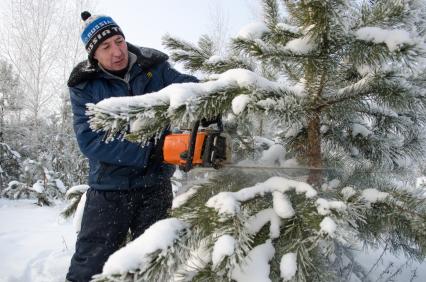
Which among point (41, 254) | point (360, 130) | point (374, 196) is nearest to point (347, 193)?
point (374, 196)

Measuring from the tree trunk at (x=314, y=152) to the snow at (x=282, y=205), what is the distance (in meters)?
0.36

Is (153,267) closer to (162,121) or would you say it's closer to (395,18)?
(162,121)

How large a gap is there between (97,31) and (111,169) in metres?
0.92

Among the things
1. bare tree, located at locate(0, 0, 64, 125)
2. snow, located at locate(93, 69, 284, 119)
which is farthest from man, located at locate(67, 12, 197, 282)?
bare tree, located at locate(0, 0, 64, 125)

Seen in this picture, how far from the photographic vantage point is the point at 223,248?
0.92 m

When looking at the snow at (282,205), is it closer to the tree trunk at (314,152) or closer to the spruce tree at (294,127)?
the spruce tree at (294,127)

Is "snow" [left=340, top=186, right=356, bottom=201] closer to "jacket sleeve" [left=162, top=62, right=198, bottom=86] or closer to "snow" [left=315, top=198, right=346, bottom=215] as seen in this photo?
"snow" [left=315, top=198, right=346, bottom=215]

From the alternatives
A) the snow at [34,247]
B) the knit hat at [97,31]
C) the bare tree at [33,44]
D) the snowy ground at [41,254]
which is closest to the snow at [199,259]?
the knit hat at [97,31]

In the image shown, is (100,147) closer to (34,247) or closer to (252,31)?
(252,31)

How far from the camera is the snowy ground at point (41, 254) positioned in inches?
125

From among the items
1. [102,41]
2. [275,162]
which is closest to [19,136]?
[102,41]

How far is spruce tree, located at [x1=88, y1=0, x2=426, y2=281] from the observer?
0.96 meters

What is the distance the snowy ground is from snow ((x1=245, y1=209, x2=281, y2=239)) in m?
1.67

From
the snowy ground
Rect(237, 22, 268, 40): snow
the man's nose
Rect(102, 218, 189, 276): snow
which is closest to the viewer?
Rect(102, 218, 189, 276): snow
